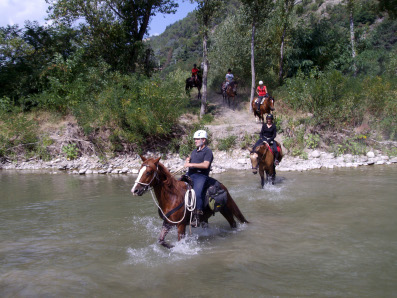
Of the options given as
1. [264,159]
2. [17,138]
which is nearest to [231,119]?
[264,159]

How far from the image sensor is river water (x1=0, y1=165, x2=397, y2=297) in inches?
188

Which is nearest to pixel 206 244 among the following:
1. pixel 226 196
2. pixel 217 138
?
pixel 226 196

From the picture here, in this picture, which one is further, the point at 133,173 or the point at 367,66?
the point at 367,66

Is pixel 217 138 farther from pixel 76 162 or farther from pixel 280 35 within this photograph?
pixel 280 35

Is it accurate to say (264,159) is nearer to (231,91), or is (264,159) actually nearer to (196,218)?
(196,218)

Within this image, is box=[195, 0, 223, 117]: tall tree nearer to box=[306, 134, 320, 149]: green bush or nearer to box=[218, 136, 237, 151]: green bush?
box=[218, 136, 237, 151]: green bush

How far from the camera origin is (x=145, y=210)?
29.9 feet

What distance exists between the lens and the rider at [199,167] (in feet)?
19.8

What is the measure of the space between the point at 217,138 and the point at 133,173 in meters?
5.49

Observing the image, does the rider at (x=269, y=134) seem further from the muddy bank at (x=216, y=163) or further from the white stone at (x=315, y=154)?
the white stone at (x=315, y=154)

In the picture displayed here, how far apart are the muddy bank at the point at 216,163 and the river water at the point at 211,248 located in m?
4.55

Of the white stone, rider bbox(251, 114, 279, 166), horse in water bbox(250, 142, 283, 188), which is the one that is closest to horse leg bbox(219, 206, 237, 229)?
horse in water bbox(250, 142, 283, 188)

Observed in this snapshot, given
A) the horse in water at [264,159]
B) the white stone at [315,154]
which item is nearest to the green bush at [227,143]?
the white stone at [315,154]

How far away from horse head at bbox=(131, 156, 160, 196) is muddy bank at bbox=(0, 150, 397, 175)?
389 inches
